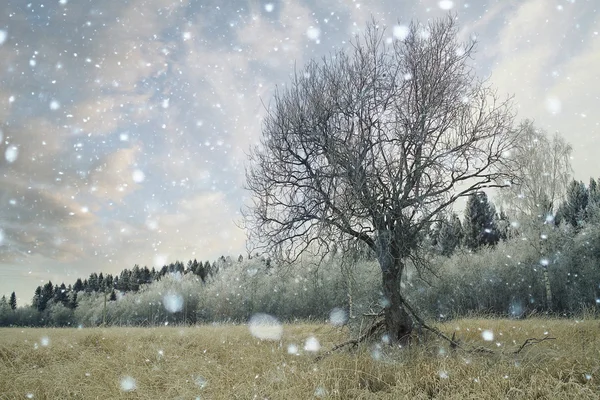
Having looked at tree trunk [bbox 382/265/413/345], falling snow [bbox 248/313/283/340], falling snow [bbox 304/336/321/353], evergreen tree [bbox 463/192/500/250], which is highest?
evergreen tree [bbox 463/192/500/250]

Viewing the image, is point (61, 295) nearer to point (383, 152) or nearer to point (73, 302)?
point (73, 302)

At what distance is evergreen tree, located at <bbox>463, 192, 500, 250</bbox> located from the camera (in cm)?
4022

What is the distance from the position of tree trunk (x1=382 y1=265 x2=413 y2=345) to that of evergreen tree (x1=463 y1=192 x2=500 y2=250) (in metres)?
33.9

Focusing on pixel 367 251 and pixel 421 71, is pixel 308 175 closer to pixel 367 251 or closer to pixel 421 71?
pixel 367 251

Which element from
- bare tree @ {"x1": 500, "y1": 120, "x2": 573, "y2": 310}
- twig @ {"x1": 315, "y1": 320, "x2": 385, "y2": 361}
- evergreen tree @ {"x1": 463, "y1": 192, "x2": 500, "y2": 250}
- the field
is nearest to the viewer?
the field

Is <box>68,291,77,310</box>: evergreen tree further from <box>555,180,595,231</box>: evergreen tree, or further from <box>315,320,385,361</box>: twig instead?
<box>555,180,595,231</box>: evergreen tree

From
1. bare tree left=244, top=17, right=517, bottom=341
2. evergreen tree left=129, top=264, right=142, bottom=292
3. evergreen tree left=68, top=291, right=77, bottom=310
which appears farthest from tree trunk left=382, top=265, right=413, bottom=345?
evergreen tree left=68, top=291, right=77, bottom=310

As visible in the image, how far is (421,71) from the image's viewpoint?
9305mm

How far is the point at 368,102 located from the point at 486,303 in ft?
87.1

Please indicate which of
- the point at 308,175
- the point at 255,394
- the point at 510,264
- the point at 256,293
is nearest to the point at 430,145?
the point at 308,175

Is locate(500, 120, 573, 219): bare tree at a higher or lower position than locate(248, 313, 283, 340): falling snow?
higher

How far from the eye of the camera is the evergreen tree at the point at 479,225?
40219 mm

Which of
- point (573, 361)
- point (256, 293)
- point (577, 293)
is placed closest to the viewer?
point (573, 361)

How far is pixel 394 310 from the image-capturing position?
29.7 feet
